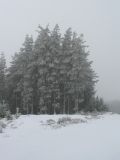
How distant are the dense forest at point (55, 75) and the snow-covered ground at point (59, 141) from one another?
113 ft

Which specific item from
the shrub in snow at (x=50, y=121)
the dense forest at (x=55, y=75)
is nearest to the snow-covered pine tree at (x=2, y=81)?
the dense forest at (x=55, y=75)

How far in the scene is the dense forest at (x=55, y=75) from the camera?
184ft

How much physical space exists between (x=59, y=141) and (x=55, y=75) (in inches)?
1643

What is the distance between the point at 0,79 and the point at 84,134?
50587mm

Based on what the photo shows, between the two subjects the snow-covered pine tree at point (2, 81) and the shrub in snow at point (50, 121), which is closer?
the shrub in snow at point (50, 121)

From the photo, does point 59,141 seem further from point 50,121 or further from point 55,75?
point 55,75

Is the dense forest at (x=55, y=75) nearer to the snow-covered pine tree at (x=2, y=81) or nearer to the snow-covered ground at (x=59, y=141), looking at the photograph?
the snow-covered pine tree at (x=2, y=81)

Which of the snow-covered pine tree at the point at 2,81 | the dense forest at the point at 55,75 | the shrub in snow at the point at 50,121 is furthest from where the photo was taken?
the snow-covered pine tree at the point at 2,81

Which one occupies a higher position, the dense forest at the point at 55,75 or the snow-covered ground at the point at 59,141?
the dense forest at the point at 55,75

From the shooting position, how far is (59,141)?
15.7 metres

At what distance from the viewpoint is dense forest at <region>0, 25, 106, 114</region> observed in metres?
55.9

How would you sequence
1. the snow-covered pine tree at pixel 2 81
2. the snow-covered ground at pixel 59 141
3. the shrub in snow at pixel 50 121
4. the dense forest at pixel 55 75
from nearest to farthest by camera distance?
the snow-covered ground at pixel 59 141
the shrub in snow at pixel 50 121
the dense forest at pixel 55 75
the snow-covered pine tree at pixel 2 81

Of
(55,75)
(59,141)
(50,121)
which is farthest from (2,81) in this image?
(59,141)

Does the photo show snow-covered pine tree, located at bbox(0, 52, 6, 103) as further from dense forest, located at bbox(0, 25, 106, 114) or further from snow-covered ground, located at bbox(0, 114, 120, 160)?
snow-covered ground, located at bbox(0, 114, 120, 160)
